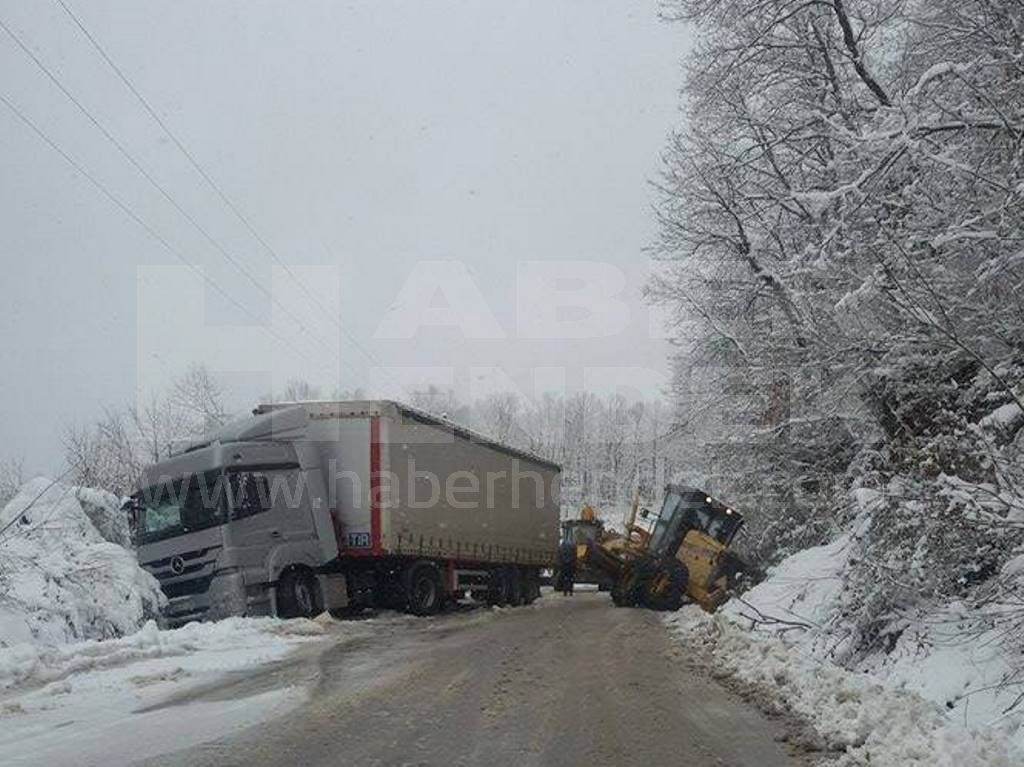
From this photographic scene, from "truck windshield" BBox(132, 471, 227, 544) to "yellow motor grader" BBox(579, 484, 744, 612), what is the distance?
11368mm

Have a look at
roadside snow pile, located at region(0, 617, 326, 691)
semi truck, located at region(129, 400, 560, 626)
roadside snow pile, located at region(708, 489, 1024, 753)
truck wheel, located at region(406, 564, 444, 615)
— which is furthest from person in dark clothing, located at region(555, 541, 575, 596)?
roadside snow pile, located at region(708, 489, 1024, 753)

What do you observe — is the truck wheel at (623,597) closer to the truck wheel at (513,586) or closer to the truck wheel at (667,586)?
the truck wheel at (667,586)

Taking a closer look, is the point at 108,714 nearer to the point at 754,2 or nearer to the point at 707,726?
the point at 707,726

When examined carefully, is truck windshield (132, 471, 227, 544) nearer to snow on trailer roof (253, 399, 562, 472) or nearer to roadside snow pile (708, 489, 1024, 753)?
snow on trailer roof (253, 399, 562, 472)

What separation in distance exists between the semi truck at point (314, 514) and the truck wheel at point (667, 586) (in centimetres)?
441

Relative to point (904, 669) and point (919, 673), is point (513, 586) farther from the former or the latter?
point (919, 673)

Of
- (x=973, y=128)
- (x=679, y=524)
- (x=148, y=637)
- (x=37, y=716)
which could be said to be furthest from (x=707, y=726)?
(x=679, y=524)

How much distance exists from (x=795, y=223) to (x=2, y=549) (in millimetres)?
14473

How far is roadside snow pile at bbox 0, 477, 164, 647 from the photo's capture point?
12086 mm

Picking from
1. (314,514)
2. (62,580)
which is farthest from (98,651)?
(314,514)

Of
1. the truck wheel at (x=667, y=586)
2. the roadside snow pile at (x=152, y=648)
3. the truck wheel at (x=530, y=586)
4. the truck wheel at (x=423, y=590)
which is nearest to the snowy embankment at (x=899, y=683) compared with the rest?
the roadside snow pile at (x=152, y=648)

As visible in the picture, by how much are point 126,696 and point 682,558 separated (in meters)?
16.8

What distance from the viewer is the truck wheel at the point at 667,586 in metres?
22.8

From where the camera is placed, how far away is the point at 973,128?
9.05 metres
